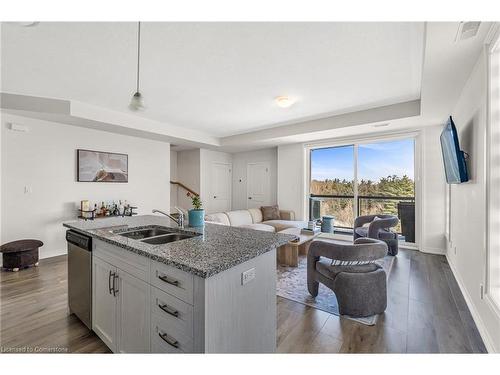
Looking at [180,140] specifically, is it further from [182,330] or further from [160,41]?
[182,330]

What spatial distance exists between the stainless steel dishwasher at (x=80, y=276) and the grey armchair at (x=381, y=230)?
12.4 ft

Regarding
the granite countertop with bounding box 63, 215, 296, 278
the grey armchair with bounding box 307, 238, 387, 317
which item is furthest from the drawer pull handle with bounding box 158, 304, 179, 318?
the grey armchair with bounding box 307, 238, 387, 317

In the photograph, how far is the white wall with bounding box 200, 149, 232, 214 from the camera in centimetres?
678

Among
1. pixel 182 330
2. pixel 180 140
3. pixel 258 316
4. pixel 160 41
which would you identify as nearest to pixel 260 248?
pixel 258 316

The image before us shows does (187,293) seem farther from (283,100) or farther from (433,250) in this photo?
(433,250)

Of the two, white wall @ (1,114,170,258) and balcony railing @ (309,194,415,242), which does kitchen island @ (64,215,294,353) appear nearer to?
white wall @ (1,114,170,258)

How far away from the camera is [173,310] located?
4.09 ft

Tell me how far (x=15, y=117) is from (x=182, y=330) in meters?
4.56

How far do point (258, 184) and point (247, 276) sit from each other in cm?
571

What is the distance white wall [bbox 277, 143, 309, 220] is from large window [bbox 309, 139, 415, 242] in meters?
0.30

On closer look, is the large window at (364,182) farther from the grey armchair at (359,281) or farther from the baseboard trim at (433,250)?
the grey armchair at (359,281)

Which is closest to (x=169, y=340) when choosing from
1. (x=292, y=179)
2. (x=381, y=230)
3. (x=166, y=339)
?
(x=166, y=339)

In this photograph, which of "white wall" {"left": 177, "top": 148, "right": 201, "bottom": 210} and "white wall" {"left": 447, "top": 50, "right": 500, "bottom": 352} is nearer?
"white wall" {"left": 447, "top": 50, "right": 500, "bottom": 352}
